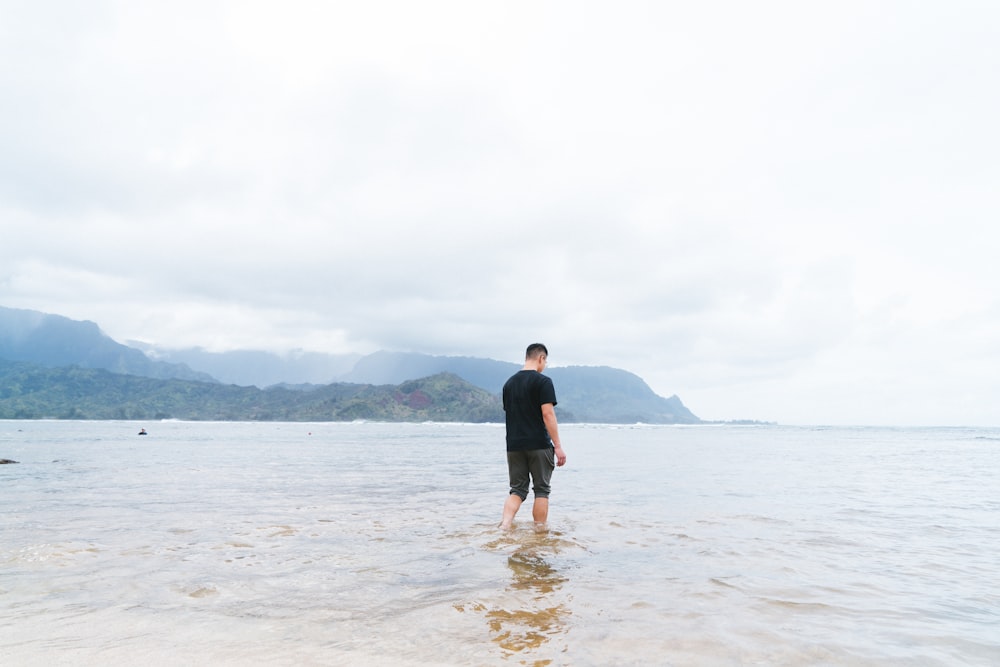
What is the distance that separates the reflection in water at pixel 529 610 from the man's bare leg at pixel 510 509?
6.73ft

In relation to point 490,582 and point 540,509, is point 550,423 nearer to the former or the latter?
point 540,509

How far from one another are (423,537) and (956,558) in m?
8.19

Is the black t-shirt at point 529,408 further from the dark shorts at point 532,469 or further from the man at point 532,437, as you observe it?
the dark shorts at point 532,469

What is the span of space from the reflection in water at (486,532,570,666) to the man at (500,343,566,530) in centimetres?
222

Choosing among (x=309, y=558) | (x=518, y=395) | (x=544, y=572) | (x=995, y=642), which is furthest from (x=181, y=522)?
(x=995, y=642)

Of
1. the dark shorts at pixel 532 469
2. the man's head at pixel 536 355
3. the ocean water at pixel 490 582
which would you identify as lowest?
the ocean water at pixel 490 582

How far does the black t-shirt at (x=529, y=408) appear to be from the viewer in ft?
33.3

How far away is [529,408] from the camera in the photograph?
10250mm

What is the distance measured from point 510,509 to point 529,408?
185 cm

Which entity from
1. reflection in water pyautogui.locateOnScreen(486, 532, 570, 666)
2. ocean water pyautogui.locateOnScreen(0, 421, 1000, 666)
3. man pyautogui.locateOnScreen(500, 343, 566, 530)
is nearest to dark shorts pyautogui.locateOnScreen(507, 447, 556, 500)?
man pyautogui.locateOnScreen(500, 343, 566, 530)

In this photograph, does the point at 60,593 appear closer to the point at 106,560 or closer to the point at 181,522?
the point at 106,560

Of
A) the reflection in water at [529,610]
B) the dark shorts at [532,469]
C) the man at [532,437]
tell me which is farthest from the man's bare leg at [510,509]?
the reflection in water at [529,610]

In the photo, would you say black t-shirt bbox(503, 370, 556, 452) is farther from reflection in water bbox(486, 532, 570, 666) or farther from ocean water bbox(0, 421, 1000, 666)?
reflection in water bbox(486, 532, 570, 666)

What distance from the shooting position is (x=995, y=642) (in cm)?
504
